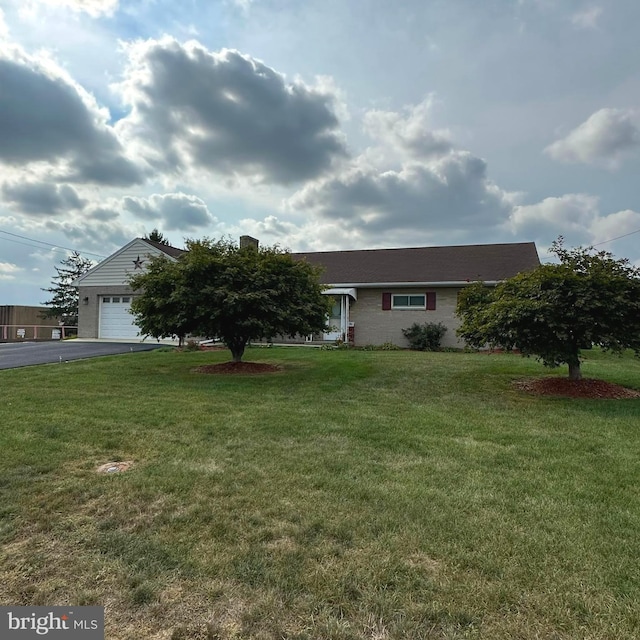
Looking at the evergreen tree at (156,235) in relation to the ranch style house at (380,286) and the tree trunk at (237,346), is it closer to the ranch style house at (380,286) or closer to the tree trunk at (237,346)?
the ranch style house at (380,286)

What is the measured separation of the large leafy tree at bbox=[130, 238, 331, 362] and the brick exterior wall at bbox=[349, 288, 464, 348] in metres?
8.08

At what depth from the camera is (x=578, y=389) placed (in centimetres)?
768

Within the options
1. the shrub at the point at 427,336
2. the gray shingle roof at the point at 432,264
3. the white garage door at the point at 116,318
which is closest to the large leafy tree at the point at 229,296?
the shrub at the point at 427,336

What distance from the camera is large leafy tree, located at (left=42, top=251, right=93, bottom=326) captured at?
36659mm

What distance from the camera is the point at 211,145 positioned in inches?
580

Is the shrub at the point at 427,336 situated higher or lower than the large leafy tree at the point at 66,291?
lower

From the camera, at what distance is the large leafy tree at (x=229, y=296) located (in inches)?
372

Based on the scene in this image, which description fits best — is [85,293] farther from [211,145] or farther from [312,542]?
[312,542]

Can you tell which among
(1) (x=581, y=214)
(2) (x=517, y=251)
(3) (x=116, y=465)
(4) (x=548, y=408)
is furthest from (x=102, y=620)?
(2) (x=517, y=251)

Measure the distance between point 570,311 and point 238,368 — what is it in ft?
23.7

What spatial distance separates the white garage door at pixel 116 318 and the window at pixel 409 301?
39.9 ft

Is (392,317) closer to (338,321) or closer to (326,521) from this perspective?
(338,321)

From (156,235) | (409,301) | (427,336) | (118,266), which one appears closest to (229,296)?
(427,336)

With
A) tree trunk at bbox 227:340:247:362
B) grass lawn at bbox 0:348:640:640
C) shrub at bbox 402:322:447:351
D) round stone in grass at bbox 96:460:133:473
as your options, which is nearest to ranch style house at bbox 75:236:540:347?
shrub at bbox 402:322:447:351
